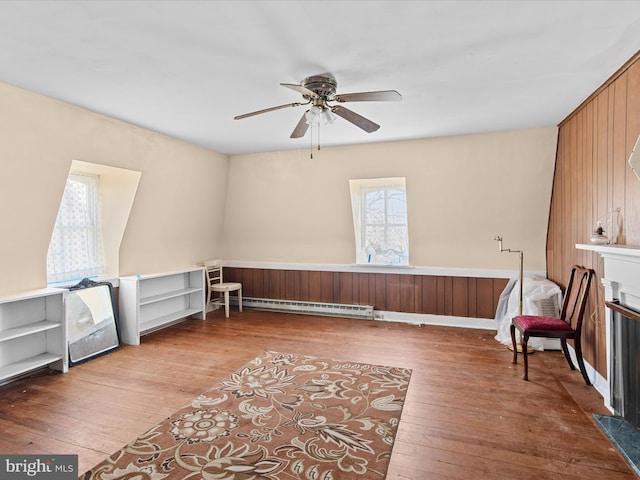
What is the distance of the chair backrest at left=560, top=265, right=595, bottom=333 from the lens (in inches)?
118

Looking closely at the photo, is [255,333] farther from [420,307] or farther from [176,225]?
[420,307]

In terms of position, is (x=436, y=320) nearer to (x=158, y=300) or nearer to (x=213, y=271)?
(x=213, y=271)

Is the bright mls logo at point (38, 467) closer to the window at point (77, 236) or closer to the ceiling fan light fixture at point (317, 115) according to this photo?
the window at point (77, 236)

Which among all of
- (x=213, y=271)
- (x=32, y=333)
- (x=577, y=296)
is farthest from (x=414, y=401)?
(x=213, y=271)

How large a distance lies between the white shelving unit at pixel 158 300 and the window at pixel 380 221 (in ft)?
8.31

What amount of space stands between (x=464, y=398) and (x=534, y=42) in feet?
8.69

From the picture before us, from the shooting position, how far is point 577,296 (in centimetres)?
318

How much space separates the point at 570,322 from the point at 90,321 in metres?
4.92

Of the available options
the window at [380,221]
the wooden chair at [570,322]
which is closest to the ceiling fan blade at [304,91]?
the window at [380,221]

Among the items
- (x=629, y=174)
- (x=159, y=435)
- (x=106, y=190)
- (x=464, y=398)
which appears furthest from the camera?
(x=106, y=190)

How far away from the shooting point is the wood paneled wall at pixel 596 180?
251cm

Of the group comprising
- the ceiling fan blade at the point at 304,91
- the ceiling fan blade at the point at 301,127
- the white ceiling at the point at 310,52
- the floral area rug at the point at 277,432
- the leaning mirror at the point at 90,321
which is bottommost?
the floral area rug at the point at 277,432

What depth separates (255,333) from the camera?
4.66 metres

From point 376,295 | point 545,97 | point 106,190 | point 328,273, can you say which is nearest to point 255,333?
point 328,273
